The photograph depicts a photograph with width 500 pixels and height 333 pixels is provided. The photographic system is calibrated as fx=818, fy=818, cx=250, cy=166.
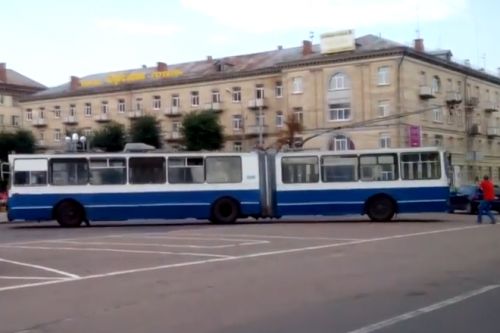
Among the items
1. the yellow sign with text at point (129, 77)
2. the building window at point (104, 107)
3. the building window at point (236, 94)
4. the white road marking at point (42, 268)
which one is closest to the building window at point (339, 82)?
the building window at point (236, 94)

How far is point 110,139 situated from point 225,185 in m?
40.6

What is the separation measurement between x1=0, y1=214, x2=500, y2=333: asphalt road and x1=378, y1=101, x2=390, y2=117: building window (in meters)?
44.2

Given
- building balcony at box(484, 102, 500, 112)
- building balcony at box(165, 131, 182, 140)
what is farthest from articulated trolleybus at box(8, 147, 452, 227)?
building balcony at box(484, 102, 500, 112)

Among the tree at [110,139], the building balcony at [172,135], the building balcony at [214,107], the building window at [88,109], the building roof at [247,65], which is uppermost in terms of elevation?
the building roof at [247,65]

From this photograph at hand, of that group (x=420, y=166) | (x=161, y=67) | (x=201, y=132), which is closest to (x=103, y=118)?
(x=161, y=67)

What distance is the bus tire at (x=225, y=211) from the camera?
30.6 meters

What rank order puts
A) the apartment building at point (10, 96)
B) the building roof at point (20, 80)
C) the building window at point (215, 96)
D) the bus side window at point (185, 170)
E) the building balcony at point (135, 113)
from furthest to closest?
the building roof at point (20, 80) → the apartment building at point (10, 96) → the building balcony at point (135, 113) → the building window at point (215, 96) → the bus side window at point (185, 170)

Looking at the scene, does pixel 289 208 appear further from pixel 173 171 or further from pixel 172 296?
pixel 172 296

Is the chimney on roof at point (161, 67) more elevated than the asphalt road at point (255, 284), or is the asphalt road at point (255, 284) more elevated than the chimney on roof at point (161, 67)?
the chimney on roof at point (161, 67)

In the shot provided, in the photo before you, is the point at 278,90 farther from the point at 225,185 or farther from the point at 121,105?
the point at 225,185

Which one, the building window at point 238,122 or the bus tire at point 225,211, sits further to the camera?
the building window at point 238,122

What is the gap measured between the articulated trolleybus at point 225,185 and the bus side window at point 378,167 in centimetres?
4

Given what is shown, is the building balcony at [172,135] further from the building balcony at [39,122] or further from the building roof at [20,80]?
the building roof at [20,80]

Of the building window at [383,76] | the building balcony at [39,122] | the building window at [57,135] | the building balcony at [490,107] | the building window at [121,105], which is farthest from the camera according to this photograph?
the building balcony at [39,122]
